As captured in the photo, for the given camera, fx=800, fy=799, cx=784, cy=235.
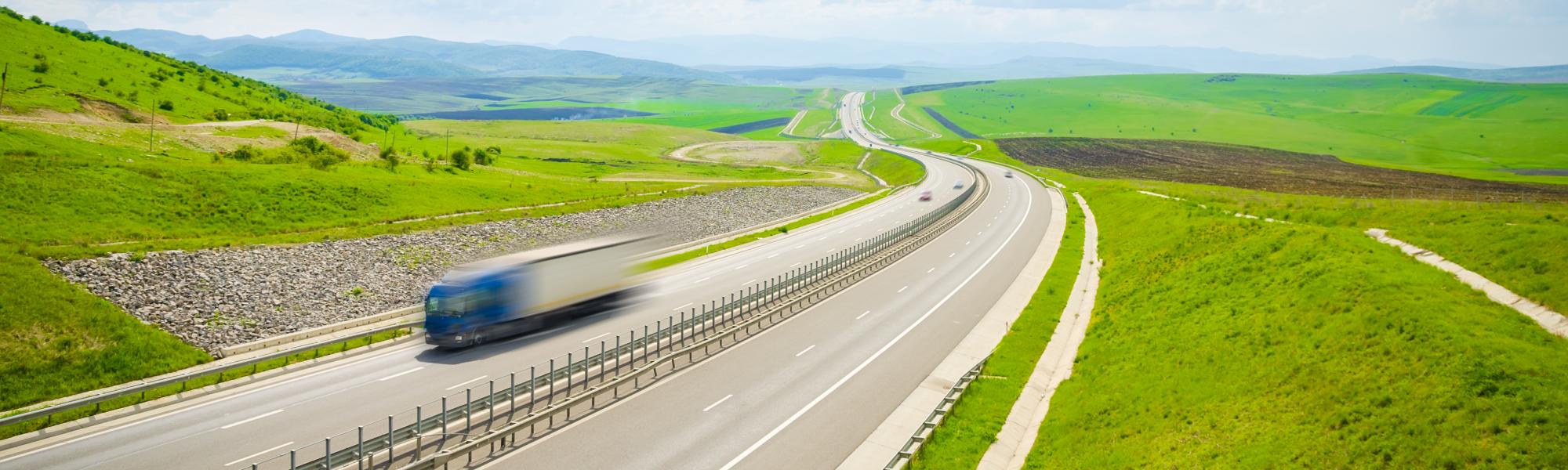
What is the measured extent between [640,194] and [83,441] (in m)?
67.7

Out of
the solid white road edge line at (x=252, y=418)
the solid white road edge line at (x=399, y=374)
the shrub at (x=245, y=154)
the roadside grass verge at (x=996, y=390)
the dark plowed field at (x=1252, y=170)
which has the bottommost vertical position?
the solid white road edge line at (x=252, y=418)

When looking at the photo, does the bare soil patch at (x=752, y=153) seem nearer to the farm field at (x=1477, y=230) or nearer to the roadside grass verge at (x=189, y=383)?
the farm field at (x=1477, y=230)

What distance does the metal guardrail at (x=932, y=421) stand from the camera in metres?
22.6

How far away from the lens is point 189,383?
2658 centimetres

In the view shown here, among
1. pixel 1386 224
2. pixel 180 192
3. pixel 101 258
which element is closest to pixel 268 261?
pixel 101 258

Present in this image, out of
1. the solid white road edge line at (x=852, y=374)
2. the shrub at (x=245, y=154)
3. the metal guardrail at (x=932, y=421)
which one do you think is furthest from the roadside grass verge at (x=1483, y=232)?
the shrub at (x=245, y=154)

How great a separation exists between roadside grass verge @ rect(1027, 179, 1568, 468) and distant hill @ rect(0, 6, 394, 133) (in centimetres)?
8869

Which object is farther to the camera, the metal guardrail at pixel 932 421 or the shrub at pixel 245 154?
the shrub at pixel 245 154

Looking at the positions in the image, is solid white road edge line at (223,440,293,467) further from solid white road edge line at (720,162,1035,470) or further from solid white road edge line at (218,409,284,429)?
solid white road edge line at (720,162,1035,470)

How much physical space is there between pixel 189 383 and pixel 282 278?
16.3 meters

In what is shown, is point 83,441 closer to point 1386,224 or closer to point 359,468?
point 359,468

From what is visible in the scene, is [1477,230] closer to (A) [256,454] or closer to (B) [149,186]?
(A) [256,454]

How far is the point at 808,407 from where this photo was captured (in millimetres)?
27188

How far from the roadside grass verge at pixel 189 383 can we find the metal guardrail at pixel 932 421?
21.9 meters
